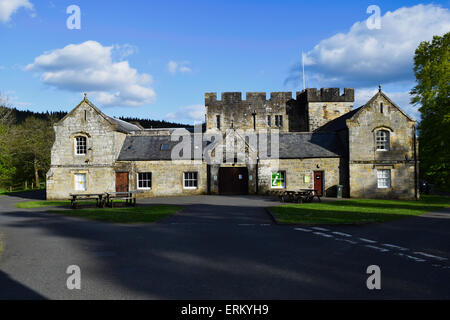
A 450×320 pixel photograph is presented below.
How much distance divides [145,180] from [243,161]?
8533mm

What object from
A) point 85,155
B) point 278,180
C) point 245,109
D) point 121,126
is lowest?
point 278,180

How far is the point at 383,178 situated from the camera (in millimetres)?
27609

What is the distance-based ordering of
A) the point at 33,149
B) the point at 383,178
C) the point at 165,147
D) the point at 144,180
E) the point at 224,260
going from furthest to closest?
the point at 33,149 → the point at 165,147 → the point at 144,180 → the point at 383,178 → the point at 224,260

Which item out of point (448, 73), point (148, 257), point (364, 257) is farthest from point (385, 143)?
point (148, 257)

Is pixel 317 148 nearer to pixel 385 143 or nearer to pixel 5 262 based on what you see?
pixel 385 143

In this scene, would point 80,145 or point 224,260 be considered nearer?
point 224,260

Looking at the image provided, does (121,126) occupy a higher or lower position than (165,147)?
higher

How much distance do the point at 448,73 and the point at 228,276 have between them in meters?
29.5

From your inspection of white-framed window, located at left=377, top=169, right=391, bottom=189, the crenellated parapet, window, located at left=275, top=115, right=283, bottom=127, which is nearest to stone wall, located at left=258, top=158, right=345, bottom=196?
white-framed window, located at left=377, top=169, right=391, bottom=189

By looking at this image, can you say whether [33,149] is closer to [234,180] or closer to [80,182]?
[80,182]

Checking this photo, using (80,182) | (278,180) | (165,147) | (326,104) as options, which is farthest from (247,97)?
(80,182)

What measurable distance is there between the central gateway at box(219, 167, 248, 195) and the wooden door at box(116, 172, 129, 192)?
800 cm

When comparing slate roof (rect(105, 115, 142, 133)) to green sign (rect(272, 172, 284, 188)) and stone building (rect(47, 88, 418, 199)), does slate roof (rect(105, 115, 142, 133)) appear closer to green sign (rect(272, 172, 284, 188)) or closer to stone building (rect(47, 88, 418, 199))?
stone building (rect(47, 88, 418, 199))

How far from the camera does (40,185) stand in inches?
1977
